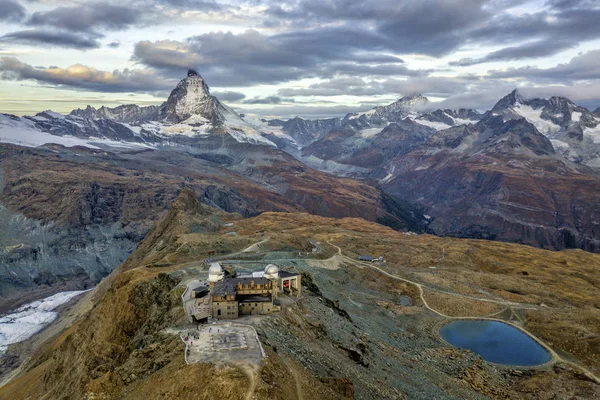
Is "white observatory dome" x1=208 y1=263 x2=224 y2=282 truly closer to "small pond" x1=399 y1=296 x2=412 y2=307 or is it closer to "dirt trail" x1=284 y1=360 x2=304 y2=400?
"dirt trail" x1=284 y1=360 x2=304 y2=400

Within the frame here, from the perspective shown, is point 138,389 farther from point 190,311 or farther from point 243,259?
point 243,259

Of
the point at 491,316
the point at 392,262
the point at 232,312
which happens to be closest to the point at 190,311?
the point at 232,312

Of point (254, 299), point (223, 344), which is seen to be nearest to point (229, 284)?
point (254, 299)

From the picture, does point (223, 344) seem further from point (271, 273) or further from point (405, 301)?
point (405, 301)

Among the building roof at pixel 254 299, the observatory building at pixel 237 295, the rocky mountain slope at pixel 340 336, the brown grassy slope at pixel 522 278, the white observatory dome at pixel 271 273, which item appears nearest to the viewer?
the rocky mountain slope at pixel 340 336

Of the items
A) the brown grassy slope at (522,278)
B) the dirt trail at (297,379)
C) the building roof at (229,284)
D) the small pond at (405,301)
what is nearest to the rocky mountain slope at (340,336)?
the dirt trail at (297,379)

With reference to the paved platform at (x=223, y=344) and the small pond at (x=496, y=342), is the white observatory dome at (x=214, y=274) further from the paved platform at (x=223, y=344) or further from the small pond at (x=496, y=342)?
the small pond at (x=496, y=342)
